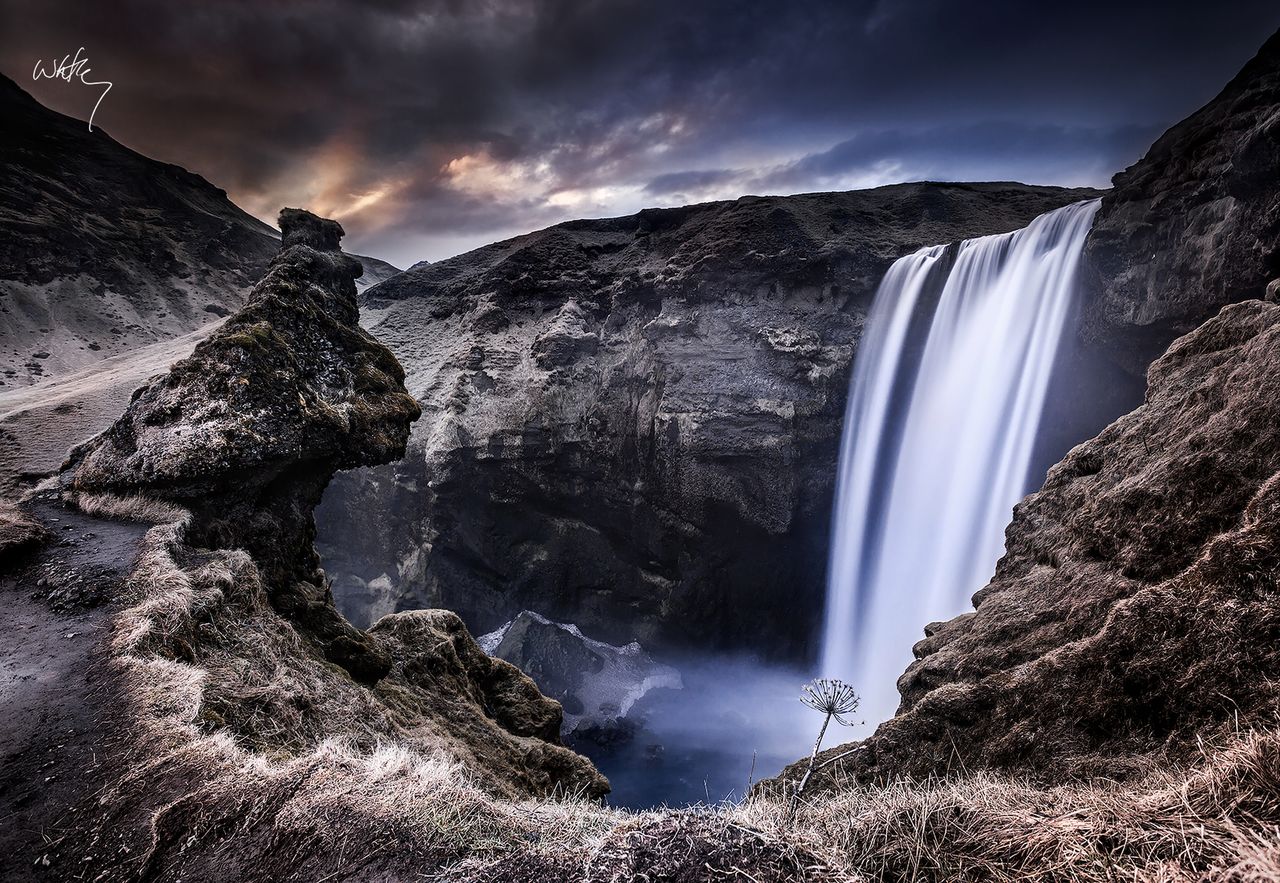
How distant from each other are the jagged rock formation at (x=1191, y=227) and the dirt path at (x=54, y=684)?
19386 millimetres

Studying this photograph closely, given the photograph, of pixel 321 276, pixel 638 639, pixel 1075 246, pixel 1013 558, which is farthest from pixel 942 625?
pixel 638 639

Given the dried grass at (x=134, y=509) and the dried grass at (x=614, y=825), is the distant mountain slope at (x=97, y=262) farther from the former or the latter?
the dried grass at (x=614, y=825)

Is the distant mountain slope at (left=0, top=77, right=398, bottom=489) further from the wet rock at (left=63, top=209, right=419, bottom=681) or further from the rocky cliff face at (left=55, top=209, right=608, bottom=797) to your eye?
the rocky cliff face at (left=55, top=209, right=608, bottom=797)

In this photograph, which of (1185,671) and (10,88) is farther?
(10,88)

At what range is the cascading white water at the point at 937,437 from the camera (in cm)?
1784

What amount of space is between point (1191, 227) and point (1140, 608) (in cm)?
1340

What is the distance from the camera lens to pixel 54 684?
16.3ft

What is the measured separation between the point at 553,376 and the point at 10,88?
245 feet

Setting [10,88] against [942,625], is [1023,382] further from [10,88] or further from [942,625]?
[10,88]

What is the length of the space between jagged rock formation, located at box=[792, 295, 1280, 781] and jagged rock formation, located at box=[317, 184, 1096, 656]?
1689cm

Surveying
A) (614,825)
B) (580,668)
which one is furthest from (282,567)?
(580,668)

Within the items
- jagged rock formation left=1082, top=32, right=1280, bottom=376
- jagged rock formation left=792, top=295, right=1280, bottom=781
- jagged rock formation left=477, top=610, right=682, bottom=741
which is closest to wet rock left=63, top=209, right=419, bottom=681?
jagged rock formation left=792, top=295, right=1280, bottom=781

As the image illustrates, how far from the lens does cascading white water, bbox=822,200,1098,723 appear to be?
17.8m

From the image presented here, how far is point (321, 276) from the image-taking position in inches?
587
